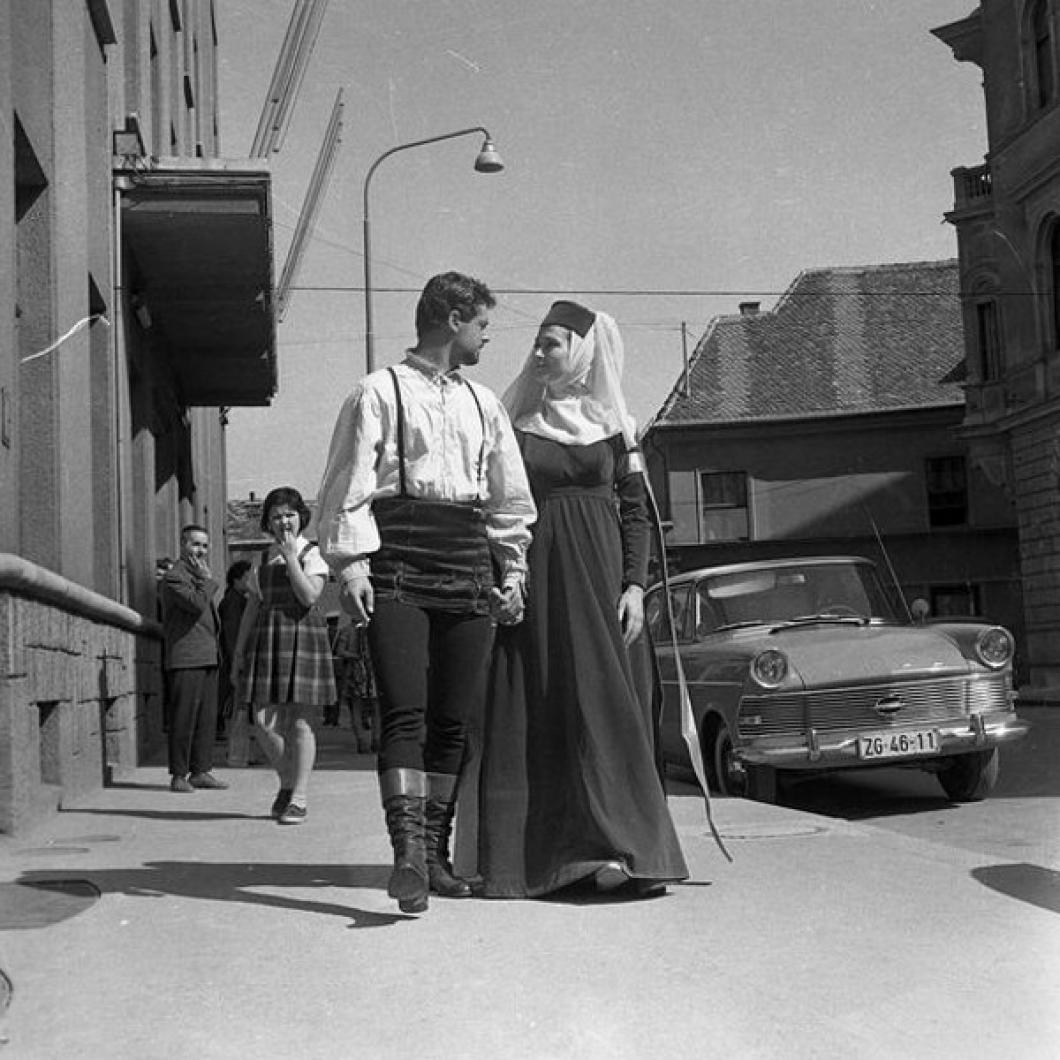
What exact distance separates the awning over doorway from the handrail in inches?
148

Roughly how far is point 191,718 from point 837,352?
25.4m

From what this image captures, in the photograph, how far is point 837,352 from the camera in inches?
1264

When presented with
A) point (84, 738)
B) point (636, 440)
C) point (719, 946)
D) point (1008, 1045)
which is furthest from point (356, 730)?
point (1008, 1045)

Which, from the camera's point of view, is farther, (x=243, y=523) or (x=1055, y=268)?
(x=243, y=523)

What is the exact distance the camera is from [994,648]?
8.53m

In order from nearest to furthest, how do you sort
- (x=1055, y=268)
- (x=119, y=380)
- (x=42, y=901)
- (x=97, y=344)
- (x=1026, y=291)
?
1. (x=42, y=901)
2. (x=97, y=344)
3. (x=119, y=380)
4. (x=1055, y=268)
5. (x=1026, y=291)

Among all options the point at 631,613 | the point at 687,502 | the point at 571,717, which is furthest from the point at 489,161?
the point at 687,502

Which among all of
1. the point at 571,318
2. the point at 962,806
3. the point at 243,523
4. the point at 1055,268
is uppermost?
the point at 1055,268

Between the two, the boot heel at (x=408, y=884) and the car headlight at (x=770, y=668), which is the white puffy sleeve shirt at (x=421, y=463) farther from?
the car headlight at (x=770, y=668)

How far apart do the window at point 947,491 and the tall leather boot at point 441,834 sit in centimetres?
3763

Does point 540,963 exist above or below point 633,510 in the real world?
below

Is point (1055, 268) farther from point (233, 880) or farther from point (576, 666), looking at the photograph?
point (233, 880)

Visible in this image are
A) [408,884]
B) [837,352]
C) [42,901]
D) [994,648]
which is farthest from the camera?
[837,352]

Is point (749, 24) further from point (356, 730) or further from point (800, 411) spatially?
point (800, 411)
